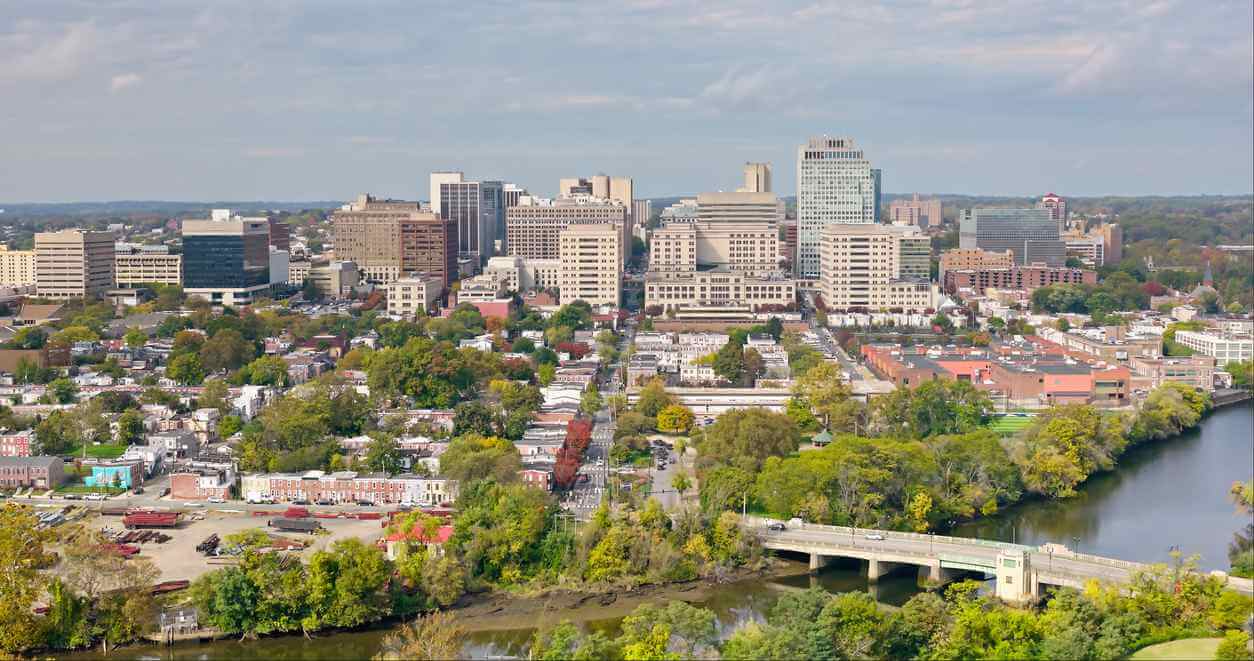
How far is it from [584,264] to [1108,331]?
10.9 m

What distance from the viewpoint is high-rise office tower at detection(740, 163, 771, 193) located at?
36625mm

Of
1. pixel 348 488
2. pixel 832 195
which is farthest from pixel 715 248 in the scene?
pixel 348 488

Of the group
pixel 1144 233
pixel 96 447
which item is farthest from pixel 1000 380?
pixel 1144 233

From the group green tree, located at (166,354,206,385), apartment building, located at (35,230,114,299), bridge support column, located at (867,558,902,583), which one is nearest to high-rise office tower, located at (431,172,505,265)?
apartment building, located at (35,230,114,299)

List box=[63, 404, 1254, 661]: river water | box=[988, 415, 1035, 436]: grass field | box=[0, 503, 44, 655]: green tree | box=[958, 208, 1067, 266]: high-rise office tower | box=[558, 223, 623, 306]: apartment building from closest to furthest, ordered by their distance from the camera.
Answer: box=[0, 503, 44, 655]: green tree → box=[63, 404, 1254, 661]: river water → box=[988, 415, 1035, 436]: grass field → box=[558, 223, 623, 306]: apartment building → box=[958, 208, 1067, 266]: high-rise office tower

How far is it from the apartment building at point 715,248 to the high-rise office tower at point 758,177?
468cm

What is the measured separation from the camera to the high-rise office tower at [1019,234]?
36.0 metres

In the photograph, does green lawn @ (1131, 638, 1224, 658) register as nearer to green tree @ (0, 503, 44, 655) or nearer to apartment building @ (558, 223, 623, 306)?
green tree @ (0, 503, 44, 655)

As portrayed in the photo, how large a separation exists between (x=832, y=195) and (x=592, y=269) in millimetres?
7362

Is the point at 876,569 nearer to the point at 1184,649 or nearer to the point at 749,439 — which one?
the point at 749,439

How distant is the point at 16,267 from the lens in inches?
1243

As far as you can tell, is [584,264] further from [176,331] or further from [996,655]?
[996,655]

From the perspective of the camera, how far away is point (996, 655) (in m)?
8.48

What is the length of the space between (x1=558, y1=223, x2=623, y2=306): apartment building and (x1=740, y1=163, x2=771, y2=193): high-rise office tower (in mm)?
8467
